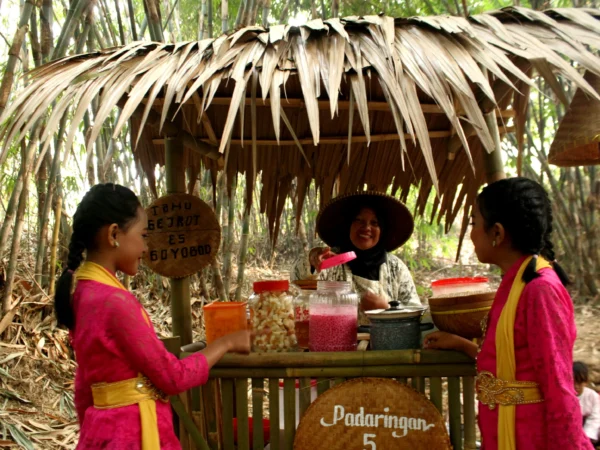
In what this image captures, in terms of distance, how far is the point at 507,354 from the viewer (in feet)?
4.74

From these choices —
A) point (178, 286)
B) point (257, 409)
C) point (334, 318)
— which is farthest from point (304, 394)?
point (178, 286)

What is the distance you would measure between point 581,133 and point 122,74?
150 centimetres

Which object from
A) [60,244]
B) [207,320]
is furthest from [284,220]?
[207,320]

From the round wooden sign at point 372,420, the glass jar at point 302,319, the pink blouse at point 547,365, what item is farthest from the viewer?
the glass jar at point 302,319

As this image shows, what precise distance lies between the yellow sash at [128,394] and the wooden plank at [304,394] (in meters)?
0.55

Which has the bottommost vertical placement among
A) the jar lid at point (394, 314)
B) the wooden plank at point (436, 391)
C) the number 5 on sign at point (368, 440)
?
the number 5 on sign at point (368, 440)

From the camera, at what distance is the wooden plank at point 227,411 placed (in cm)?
194

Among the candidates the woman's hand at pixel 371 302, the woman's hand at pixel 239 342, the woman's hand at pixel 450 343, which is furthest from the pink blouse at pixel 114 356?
the woman's hand at pixel 371 302

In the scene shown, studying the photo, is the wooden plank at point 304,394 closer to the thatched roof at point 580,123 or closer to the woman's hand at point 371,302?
the woman's hand at point 371,302

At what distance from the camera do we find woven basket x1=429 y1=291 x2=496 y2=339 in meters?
1.73

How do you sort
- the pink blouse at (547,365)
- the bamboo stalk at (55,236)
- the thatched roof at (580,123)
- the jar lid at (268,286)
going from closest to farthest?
1. the pink blouse at (547,365)
2. the thatched roof at (580,123)
3. the jar lid at (268,286)
4. the bamboo stalk at (55,236)

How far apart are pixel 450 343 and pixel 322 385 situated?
1.53ft

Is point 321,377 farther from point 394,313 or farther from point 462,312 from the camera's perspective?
point 462,312

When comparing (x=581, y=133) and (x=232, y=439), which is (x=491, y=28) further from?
(x=232, y=439)
